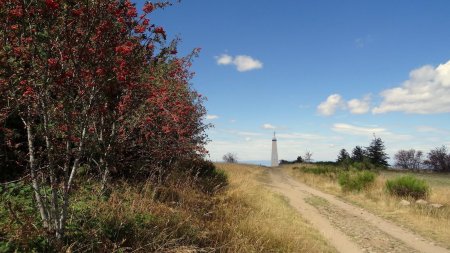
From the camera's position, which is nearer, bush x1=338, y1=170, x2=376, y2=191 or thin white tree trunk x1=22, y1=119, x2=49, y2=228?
thin white tree trunk x1=22, y1=119, x2=49, y2=228

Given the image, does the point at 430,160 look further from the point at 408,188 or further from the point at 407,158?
the point at 408,188

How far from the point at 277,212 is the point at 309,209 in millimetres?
3241

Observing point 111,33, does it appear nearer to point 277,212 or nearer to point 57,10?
point 57,10

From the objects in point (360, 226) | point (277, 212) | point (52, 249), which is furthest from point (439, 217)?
point (52, 249)

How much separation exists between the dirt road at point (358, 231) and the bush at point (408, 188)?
8.13 feet

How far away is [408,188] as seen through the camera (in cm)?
1672

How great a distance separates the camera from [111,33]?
14.7 ft

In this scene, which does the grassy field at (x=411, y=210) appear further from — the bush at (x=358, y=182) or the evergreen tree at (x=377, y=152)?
the evergreen tree at (x=377, y=152)

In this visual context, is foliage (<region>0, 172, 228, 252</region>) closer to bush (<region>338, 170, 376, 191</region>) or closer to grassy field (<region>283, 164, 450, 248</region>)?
grassy field (<region>283, 164, 450, 248</region>)

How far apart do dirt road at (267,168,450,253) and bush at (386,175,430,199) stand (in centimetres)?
248

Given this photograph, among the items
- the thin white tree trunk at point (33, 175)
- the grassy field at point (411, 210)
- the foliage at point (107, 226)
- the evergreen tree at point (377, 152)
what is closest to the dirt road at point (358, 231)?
the grassy field at point (411, 210)

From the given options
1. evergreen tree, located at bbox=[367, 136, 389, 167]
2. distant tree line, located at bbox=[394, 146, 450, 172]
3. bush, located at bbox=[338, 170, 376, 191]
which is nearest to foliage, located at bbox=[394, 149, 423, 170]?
distant tree line, located at bbox=[394, 146, 450, 172]

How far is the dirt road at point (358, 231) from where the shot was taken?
9.48 metres

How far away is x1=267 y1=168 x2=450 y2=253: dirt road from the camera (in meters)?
9.48
